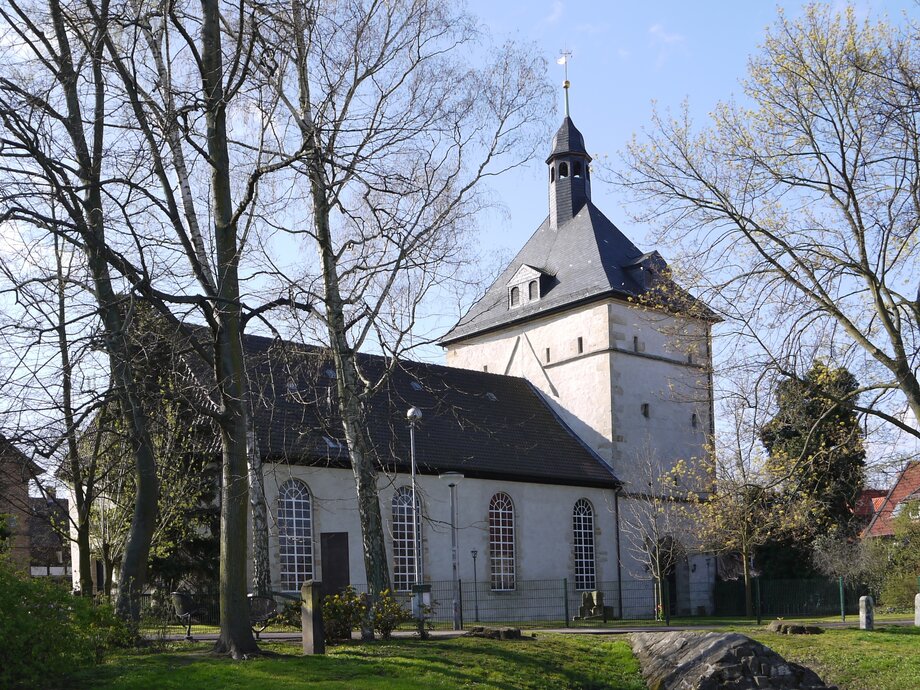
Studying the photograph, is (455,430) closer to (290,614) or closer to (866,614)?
(866,614)

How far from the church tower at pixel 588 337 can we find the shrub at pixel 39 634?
2296 centimetres

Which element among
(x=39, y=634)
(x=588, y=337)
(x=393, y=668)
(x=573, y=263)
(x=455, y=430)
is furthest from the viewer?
(x=573, y=263)

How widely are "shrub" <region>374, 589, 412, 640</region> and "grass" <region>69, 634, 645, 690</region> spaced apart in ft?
1.08

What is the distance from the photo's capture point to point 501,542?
31.1 meters

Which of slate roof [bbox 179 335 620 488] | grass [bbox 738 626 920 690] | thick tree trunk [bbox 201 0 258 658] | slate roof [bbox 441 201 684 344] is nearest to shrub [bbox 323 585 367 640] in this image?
thick tree trunk [bbox 201 0 258 658]

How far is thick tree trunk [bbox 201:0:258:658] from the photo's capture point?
1362 cm

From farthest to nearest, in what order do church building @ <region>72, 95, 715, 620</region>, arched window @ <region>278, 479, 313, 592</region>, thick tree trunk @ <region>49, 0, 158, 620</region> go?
church building @ <region>72, 95, 715, 620</region> < arched window @ <region>278, 479, 313, 592</region> < thick tree trunk @ <region>49, 0, 158, 620</region>

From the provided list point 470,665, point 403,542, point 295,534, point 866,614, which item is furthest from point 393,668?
point 403,542

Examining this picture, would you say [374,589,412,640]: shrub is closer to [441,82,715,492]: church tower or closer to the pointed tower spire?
[441,82,715,492]: church tower

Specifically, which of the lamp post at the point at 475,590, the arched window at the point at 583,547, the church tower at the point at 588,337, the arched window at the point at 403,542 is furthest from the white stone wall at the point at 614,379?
the arched window at the point at 403,542

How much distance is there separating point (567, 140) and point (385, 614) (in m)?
26.4

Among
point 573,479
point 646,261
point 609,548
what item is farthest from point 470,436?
point 646,261

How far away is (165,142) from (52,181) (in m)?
2.09

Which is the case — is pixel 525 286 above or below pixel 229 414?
above
